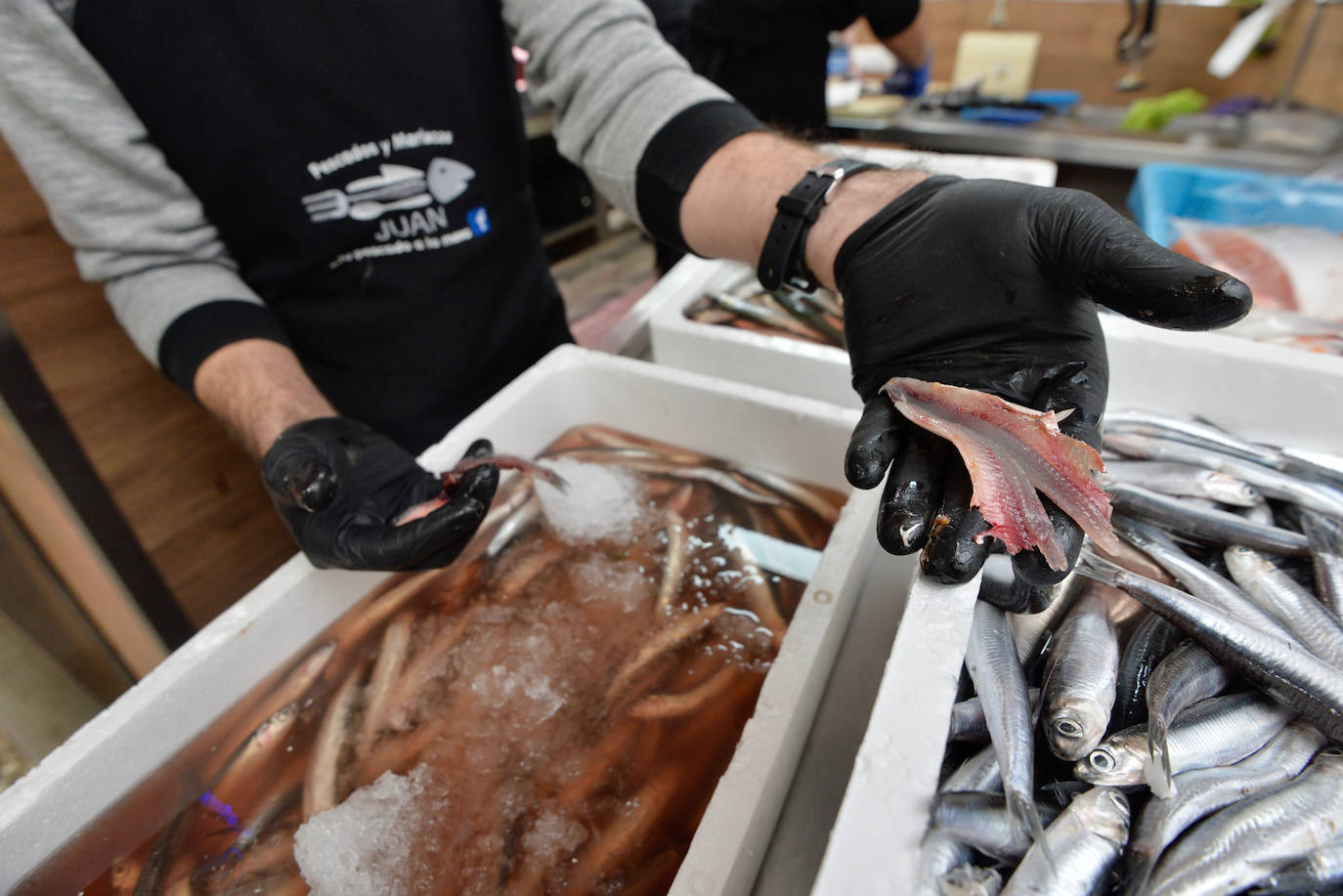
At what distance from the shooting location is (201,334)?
1467 millimetres

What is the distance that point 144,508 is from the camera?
1.96 meters

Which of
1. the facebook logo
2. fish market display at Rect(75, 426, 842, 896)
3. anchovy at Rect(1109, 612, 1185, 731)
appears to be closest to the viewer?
anchovy at Rect(1109, 612, 1185, 731)

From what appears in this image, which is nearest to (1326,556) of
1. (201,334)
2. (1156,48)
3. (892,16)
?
(201,334)

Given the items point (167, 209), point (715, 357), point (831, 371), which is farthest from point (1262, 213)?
point (167, 209)

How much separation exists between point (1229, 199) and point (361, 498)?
3407 mm

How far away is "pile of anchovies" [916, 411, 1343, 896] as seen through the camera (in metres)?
0.60

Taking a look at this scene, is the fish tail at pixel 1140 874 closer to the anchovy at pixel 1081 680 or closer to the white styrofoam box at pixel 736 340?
the anchovy at pixel 1081 680

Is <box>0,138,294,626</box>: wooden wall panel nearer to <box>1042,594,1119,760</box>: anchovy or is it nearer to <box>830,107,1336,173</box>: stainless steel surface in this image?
<box>1042,594,1119,760</box>: anchovy

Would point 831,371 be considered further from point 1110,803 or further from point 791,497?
point 1110,803

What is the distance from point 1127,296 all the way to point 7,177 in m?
2.42

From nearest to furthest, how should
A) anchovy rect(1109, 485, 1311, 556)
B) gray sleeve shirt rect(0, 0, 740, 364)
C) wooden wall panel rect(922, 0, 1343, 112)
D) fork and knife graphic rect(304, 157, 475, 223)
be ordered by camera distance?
anchovy rect(1109, 485, 1311, 556) → gray sleeve shirt rect(0, 0, 740, 364) → fork and knife graphic rect(304, 157, 475, 223) → wooden wall panel rect(922, 0, 1343, 112)

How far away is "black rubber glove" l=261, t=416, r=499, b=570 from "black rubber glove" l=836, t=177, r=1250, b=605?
2.28 ft

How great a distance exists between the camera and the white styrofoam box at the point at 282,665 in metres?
0.82

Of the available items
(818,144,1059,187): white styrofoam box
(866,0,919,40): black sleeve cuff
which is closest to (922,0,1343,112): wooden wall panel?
(866,0,919,40): black sleeve cuff
